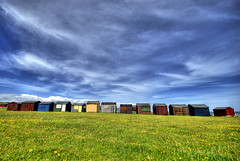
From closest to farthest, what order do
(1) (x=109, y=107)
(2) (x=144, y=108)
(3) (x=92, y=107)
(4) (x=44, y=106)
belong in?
1. (1) (x=109, y=107)
2. (3) (x=92, y=107)
3. (2) (x=144, y=108)
4. (4) (x=44, y=106)

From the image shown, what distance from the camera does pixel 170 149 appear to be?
648 cm

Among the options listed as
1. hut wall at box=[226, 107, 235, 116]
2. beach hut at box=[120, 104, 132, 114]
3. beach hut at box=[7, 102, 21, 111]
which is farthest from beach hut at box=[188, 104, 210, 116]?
beach hut at box=[7, 102, 21, 111]

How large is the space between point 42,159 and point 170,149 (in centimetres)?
666

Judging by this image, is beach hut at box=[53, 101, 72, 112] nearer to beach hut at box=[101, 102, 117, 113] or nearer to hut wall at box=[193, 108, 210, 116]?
beach hut at box=[101, 102, 117, 113]

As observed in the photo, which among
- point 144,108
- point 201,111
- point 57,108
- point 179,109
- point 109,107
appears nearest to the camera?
point 201,111

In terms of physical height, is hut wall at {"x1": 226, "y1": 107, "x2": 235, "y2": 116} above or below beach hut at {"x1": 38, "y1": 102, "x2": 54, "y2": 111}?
below

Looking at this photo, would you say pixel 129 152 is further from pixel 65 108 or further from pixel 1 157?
pixel 65 108

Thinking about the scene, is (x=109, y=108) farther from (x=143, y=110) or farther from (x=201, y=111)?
(x=201, y=111)

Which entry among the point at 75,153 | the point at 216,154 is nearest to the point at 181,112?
the point at 216,154

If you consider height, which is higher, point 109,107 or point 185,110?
point 109,107

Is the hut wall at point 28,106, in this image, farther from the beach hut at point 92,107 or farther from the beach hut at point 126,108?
the beach hut at point 126,108

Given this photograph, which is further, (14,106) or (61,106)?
(61,106)

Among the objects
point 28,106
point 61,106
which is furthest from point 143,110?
point 28,106

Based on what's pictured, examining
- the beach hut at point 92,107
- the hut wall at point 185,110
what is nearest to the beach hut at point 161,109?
the hut wall at point 185,110
